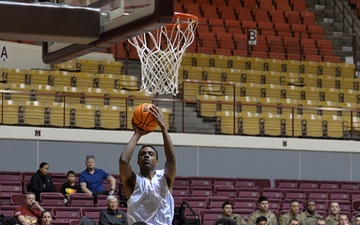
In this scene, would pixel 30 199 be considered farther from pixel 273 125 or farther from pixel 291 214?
Result: pixel 273 125

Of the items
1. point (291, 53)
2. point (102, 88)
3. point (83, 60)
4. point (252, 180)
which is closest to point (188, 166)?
point (252, 180)

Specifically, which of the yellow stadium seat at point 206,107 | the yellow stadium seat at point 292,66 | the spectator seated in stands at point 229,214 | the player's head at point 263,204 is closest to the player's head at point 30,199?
the spectator seated in stands at point 229,214

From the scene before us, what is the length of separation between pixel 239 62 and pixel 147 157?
15.2 metres

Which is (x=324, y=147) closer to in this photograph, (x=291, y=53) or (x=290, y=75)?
(x=290, y=75)

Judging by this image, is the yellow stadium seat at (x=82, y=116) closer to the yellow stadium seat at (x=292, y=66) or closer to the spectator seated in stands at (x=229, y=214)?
the spectator seated in stands at (x=229, y=214)

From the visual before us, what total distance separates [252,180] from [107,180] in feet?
11.6

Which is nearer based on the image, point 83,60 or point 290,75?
point 83,60

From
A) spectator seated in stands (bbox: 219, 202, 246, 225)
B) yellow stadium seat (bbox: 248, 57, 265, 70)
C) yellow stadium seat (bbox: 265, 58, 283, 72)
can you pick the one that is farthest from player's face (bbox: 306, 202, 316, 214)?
yellow stadium seat (bbox: 265, 58, 283, 72)

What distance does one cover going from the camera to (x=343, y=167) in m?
18.9

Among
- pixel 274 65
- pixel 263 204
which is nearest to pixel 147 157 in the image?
pixel 263 204

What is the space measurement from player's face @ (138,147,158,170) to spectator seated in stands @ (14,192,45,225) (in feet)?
21.9

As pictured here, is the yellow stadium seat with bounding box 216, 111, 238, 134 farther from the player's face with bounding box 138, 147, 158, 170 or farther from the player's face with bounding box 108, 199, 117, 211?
the player's face with bounding box 138, 147, 158, 170

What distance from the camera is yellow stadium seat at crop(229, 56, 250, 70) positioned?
21.0 metres

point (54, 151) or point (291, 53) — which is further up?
point (291, 53)
